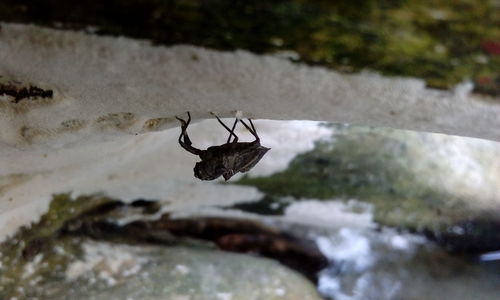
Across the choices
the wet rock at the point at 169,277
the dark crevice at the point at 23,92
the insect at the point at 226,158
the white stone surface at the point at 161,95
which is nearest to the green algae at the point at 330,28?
the white stone surface at the point at 161,95

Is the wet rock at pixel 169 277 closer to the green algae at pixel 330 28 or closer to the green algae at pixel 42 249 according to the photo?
the green algae at pixel 42 249

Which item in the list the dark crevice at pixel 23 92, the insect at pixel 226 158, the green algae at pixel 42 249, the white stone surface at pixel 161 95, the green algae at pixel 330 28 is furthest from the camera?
the green algae at pixel 42 249

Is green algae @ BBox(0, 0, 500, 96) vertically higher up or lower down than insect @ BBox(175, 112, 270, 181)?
higher up

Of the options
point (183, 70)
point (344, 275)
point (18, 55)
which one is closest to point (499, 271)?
point (344, 275)

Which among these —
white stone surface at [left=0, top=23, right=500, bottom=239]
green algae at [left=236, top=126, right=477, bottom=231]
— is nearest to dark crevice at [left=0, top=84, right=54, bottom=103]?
white stone surface at [left=0, top=23, right=500, bottom=239]

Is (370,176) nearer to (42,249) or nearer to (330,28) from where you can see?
(42,249)

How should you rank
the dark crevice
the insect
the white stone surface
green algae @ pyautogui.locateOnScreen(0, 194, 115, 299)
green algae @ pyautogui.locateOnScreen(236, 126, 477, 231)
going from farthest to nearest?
green algae @ pyautogui.locateOnScreen(236, 126, 477, 231) < green algae @ pyautogui.locateOnScreen(0, 194, 115, 299) < the insect < the dark crevice < the white stone surface

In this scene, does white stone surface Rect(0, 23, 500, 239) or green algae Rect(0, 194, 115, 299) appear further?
green algae Rect(0, 194, 115, 299)

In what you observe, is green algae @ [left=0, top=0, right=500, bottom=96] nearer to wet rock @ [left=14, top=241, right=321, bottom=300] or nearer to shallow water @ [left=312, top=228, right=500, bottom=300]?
wet rock @ [left=14, top=241, right=321, bottom=300]

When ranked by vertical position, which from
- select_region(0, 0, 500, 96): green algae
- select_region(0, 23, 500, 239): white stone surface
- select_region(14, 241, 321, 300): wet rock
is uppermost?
select_region(0, 0, 500, 96): green algae
